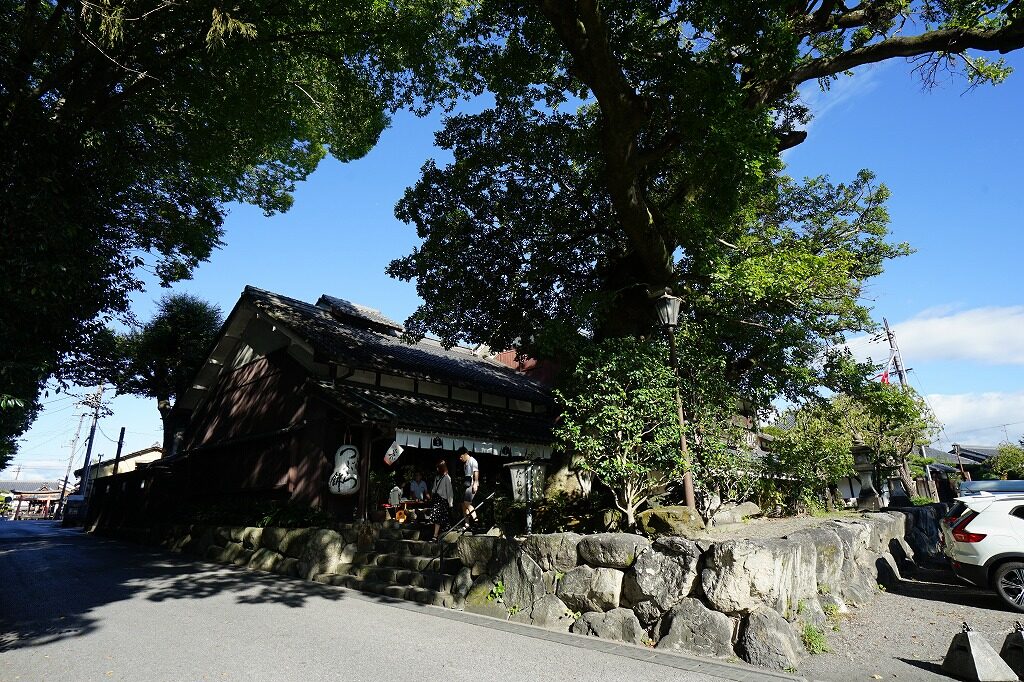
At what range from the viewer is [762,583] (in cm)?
550

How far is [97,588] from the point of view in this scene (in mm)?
8516

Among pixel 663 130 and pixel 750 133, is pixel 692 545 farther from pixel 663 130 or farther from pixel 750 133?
pixel 663 130

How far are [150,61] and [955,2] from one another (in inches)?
582

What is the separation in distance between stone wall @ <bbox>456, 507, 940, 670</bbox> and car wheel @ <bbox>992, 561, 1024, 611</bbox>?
5.34 feet

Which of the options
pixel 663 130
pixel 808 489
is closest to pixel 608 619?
pixel 808 489

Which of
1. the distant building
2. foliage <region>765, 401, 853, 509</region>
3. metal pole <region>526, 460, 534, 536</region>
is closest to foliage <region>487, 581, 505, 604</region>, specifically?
metal pole <region>526, 460, 534, 536</region>

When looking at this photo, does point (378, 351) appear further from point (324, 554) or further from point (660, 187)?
point (660, 187)

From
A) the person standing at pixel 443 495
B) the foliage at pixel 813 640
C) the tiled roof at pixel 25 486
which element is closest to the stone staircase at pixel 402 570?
the person standing at pixel 443 495

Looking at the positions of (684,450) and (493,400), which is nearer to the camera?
(684,450)

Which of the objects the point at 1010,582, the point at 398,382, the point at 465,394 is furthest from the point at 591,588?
the point at 465,394

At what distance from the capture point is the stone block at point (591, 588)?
244 inches

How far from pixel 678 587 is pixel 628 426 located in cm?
235

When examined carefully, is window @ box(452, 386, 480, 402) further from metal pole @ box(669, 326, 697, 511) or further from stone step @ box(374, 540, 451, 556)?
metal pole @ box(669, 326, 697, 511)

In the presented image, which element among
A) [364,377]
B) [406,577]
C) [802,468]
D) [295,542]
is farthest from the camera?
[364,377]
